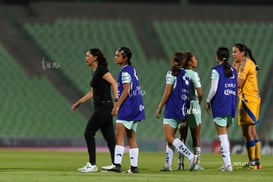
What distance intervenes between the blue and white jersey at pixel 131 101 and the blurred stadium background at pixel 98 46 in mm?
14181

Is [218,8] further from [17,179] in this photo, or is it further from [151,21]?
[17,179]

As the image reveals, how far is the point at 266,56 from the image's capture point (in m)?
35.2

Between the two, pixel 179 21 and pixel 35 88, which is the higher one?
pixel 179 21

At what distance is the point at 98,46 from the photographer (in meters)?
35.1

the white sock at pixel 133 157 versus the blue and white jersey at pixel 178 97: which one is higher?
the blue and white jersey at pixel 178 97

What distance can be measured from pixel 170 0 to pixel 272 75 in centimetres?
631

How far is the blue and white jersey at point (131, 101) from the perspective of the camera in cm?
1489

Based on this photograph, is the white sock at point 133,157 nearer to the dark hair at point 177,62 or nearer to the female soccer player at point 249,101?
the dark hair at point 177,62

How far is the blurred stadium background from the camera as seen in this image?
31.7 m

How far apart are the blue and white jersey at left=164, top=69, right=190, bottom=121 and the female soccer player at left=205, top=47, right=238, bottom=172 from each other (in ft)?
1.46

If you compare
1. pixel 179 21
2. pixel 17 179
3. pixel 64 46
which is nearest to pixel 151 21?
pixel 179 21

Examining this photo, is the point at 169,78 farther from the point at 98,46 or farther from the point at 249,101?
the point at 98,46

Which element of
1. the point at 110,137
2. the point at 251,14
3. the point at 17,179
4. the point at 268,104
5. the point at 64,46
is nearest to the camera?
the point at 17,179

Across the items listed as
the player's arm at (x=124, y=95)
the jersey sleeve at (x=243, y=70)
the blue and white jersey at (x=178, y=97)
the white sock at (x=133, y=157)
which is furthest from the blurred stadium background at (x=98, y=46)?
the player's arm at (x=124, y=95)
